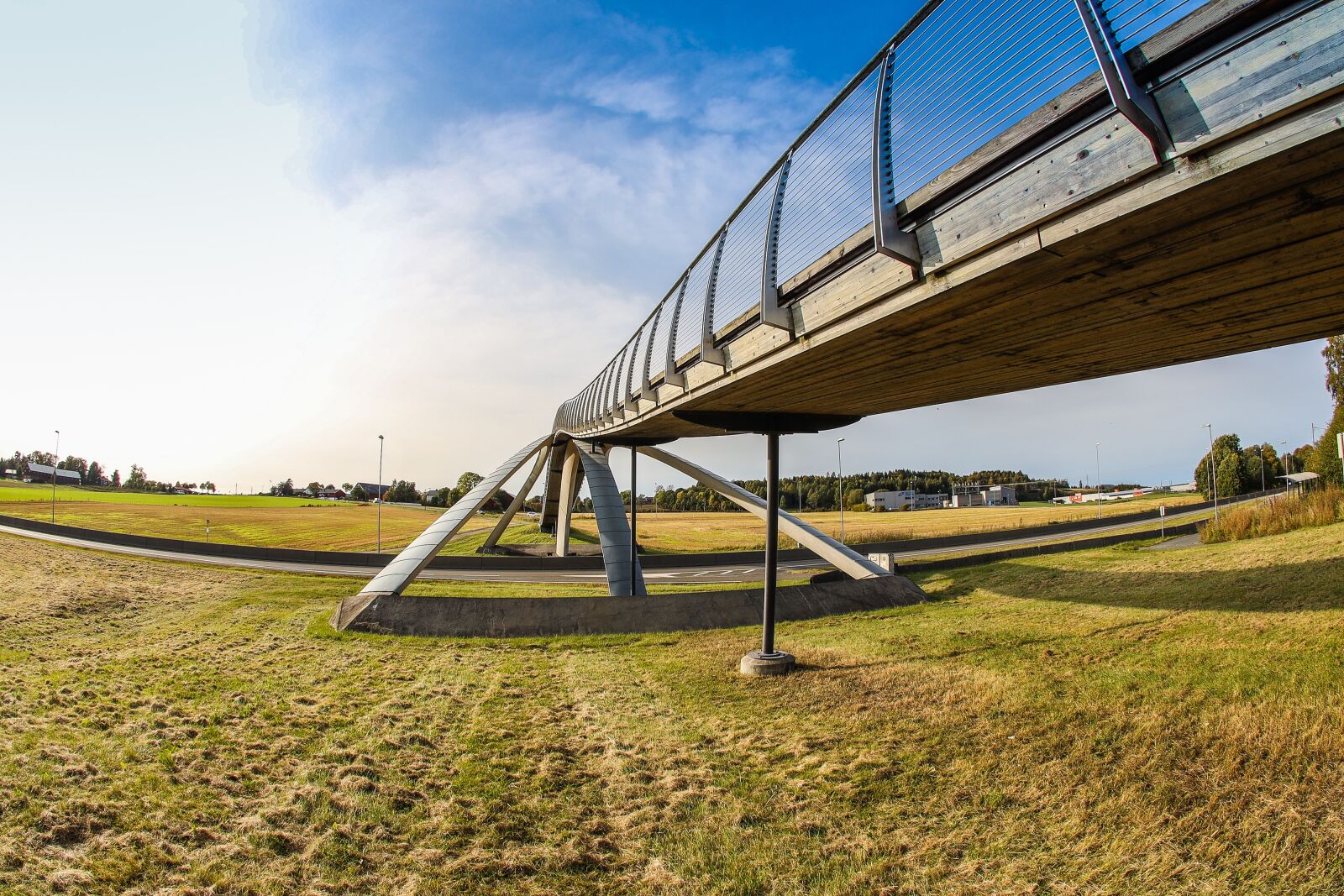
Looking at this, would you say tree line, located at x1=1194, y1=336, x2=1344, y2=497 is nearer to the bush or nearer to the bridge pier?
the bush

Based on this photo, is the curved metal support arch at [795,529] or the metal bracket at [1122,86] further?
the curved metal support arch at [795,529]

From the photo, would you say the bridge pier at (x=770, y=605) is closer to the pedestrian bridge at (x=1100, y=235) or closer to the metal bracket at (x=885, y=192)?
the pedestrian bridge at (x=1100, y=235)

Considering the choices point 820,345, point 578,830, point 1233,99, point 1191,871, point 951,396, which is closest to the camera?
point 1233,99

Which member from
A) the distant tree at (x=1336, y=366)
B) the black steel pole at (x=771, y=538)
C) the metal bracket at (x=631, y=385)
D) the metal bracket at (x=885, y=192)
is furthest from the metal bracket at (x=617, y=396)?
the distant tree at (x=1336, y=366)

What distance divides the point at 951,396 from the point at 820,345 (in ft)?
13.4

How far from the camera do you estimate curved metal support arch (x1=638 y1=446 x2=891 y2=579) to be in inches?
785

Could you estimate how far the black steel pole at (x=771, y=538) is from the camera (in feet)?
35.9

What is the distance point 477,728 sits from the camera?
8352 mm

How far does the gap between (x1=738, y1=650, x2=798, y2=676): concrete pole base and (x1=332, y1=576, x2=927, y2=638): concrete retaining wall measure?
4.51 metres

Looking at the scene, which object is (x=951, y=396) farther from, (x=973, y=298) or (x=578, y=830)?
(x=578, y=830)

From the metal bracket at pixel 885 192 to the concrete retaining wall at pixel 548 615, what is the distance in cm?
1139

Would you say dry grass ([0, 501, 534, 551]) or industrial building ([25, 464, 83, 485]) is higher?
industrial building ([25, 464, 83, 485])

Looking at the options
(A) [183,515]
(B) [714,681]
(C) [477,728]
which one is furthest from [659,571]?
(A) [183,515]

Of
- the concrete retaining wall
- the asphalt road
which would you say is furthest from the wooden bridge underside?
the asphalt road
